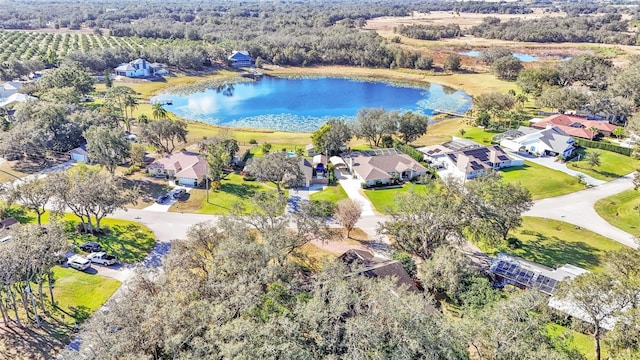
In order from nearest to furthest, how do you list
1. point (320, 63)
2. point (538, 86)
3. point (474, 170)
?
1. point (474, 170)
2. point (538, 86)
3. point (320, 63)

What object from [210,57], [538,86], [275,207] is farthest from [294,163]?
[210,57]

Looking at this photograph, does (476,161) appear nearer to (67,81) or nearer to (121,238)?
→ (121,238)

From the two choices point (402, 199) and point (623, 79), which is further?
point (623, 79)

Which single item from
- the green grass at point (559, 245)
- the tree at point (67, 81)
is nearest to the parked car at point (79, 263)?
the green grass at point (559, 245)

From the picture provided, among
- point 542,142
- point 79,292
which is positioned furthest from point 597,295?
point 542,142

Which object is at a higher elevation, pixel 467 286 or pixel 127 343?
pixel 127 343

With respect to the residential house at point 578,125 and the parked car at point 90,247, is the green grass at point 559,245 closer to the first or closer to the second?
the residential house at point 578,125

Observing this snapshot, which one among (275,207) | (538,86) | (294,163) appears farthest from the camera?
(538,86)

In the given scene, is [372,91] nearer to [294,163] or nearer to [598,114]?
[598,114]
